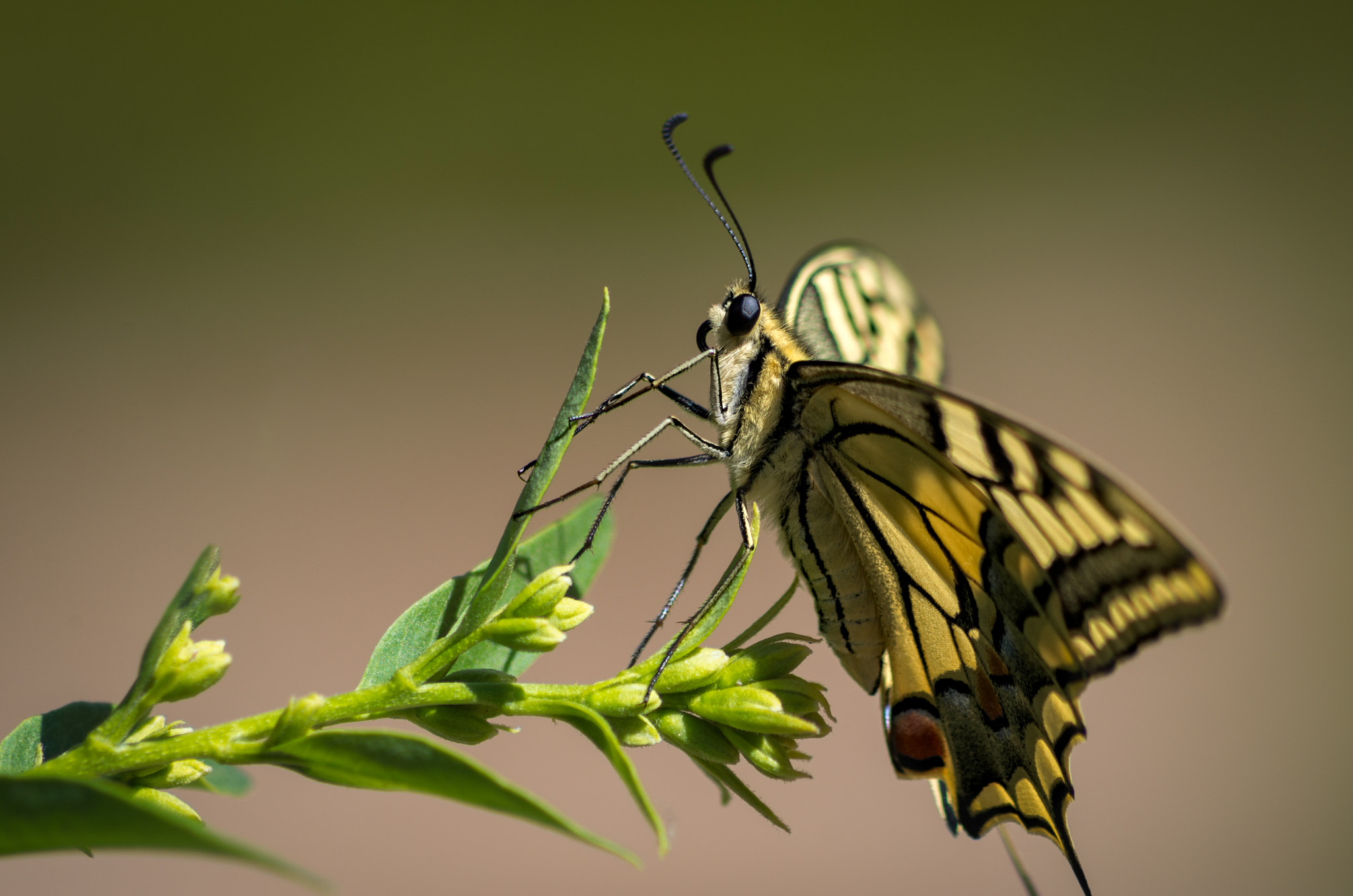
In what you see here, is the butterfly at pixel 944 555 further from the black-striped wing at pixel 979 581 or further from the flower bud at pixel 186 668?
the flower bud at pixel 186 668

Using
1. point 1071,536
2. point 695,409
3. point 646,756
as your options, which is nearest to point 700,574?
point 646,756

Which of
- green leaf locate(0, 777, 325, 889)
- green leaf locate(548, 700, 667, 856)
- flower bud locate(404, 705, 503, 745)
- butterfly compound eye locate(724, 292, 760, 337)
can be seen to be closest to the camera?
green leaf locate(0, 777, 325, 889)

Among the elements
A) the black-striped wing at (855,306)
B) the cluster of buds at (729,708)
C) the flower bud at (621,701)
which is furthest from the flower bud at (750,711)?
the black-striped wing at (855,306)

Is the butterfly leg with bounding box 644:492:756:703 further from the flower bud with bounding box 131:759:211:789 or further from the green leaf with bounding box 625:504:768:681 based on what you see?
the flower bud with bounding box 131:759:211:789

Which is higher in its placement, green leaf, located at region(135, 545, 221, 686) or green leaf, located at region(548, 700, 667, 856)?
green leaf, located at region(135, 545, 221, 686)

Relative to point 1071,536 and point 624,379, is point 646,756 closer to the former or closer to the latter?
point 624,379

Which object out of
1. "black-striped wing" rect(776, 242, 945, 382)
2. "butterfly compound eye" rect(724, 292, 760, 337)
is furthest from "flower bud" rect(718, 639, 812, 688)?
"black-striped wing" rect(776, 242, 945, 382)

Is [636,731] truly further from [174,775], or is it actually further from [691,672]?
[174,775]
